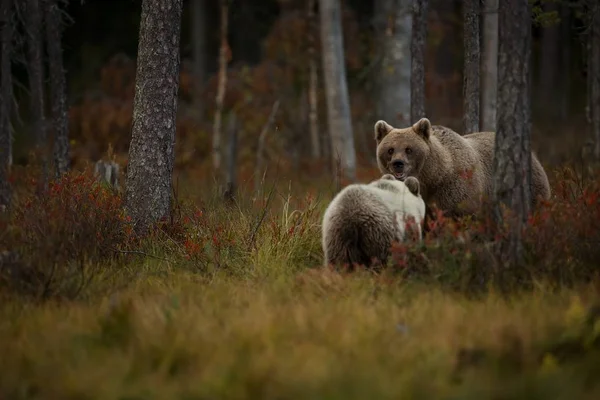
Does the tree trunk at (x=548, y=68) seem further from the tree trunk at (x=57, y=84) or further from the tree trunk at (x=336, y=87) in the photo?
the tree trunk at (x=57, y=84)

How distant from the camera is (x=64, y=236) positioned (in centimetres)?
628

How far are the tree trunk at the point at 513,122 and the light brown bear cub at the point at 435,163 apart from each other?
184 cm

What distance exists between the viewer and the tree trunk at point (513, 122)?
20.0 ft

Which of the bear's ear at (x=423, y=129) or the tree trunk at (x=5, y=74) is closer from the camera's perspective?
the bear's ear at (x=423, y=129)

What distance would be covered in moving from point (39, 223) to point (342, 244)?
2.76 m

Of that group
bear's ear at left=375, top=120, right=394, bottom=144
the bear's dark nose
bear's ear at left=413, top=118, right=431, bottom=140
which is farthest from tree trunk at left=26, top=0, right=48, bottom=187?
bear's ear at left=413, top=118, right=431, bottom=140

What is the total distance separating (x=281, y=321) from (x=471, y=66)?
641 centimetres

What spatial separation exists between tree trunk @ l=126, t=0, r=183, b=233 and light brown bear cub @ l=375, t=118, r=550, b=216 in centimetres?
243

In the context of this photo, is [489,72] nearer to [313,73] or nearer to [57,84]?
[313,73]

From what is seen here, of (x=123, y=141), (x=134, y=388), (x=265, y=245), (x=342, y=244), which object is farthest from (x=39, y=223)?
(x=123, y=141)

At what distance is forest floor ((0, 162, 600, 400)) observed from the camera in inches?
167

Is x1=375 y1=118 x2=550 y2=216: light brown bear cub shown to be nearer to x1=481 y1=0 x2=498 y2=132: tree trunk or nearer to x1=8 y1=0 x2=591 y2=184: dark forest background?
x1=481 y1=0 x2=498 y2=132: tree trunk

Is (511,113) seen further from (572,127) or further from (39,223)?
(572,127)

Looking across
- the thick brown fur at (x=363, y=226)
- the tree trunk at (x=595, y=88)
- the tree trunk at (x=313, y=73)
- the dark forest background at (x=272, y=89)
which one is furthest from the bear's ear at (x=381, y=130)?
the tree trunk at (x=313, y=73)
